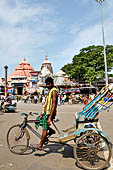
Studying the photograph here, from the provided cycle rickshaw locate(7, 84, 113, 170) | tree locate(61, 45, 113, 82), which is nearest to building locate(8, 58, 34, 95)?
tree locate(61, 45, 113, 82)

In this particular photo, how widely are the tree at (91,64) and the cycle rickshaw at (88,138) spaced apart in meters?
27.7

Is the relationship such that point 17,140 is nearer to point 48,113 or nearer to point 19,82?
point 48,113

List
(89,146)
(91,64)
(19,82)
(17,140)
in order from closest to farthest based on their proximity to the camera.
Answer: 1. (89,146)
2. (17,140)
3. (91,64)
4. (19,82)

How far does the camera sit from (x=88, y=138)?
352cm

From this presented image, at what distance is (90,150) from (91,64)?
2990cm

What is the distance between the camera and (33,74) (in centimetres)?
4428

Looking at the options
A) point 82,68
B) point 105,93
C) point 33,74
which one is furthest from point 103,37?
point 33,74

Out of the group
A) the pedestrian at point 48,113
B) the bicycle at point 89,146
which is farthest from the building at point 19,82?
the bicycle at point 89,146

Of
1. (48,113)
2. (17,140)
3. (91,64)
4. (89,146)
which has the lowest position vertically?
(17,140)

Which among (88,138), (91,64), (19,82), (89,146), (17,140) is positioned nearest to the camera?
(89,146)

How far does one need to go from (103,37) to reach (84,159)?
21.1 m

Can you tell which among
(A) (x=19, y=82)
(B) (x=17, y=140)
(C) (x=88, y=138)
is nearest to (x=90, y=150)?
(C) (x=88, y=138)

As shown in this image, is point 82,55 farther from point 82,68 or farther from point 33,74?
point 33,74

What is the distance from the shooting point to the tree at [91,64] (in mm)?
31234
